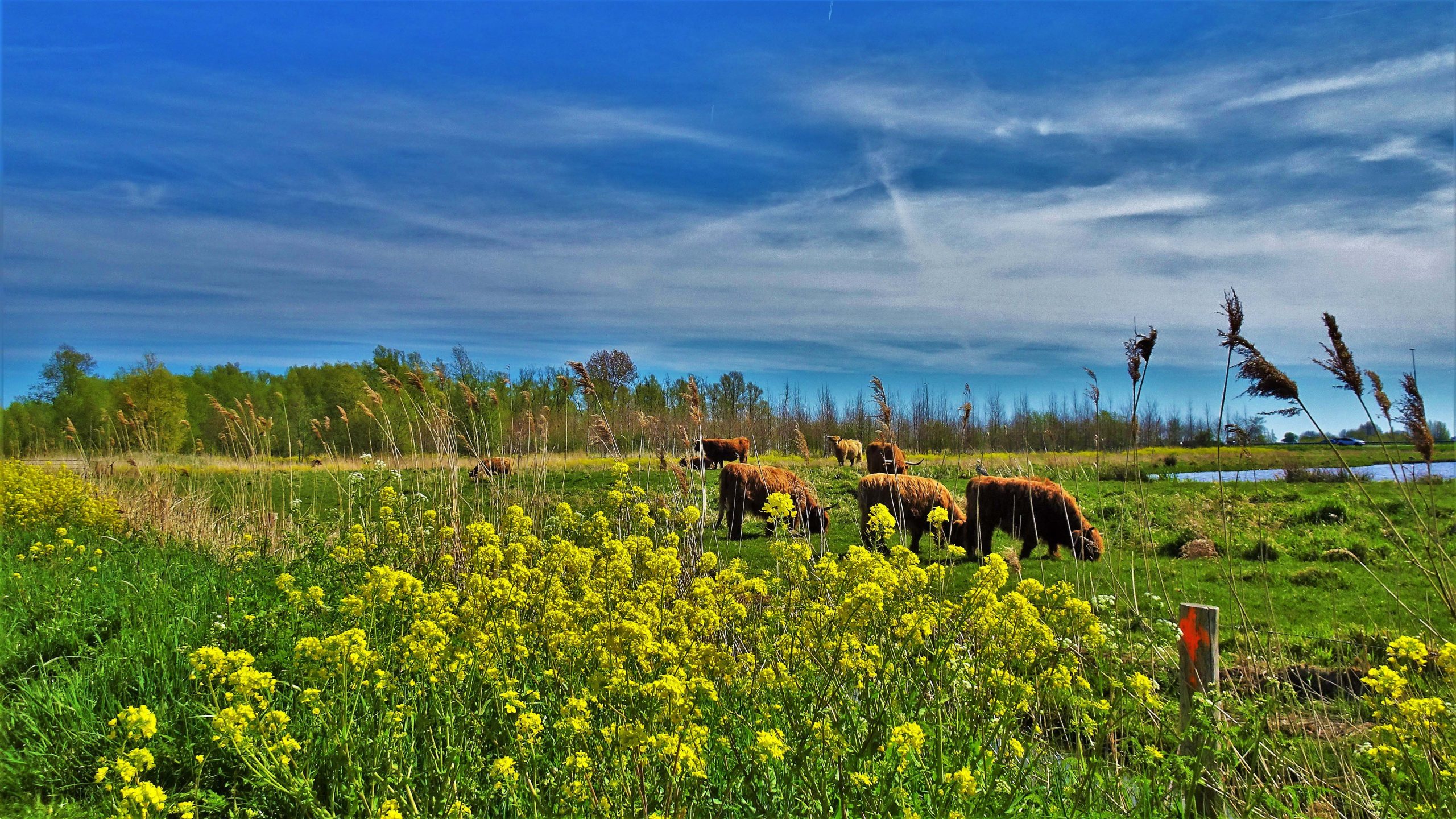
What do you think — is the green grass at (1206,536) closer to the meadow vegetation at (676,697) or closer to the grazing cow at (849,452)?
the meadow vegetation at (676,697)

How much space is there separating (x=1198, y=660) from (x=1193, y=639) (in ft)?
0.43

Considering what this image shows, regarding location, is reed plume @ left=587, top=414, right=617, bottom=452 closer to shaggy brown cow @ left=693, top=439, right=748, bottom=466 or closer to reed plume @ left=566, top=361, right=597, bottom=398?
reed plume @ left=566, top=361, right=597, bottom=398

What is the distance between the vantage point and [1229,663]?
279 inches

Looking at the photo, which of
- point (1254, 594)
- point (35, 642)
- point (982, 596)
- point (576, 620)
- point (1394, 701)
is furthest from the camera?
point (1254, 594)

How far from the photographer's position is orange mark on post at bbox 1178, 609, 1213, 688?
12.5 feet

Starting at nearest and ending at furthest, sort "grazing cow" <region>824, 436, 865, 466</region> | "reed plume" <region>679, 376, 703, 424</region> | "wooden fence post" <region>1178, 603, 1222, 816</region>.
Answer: "wooden fence post" <region>1178, 603, 1222, 816</region> < "reed plume" <region>679, 376, 703, 424</region> < "grazing cow" <region>824, 436, 865, 466</region>

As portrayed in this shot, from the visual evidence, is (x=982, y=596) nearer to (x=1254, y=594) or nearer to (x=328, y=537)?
(x=328, y=537)

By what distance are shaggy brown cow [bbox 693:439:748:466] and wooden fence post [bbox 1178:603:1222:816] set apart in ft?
68.8

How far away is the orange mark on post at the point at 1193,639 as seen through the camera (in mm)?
3797

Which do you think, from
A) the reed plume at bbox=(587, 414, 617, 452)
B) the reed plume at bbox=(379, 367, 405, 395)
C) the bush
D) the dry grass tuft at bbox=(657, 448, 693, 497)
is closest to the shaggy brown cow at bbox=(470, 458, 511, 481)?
the reed plume at bbox=(587, 414, 617, 452)

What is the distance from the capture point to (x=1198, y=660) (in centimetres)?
384

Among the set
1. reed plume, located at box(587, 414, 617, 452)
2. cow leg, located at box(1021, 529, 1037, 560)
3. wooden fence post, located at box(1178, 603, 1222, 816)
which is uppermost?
reed plume, located at box(587, 414, 617, 452)

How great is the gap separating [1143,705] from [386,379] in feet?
26.4

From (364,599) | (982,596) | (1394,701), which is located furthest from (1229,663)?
(364,599)
